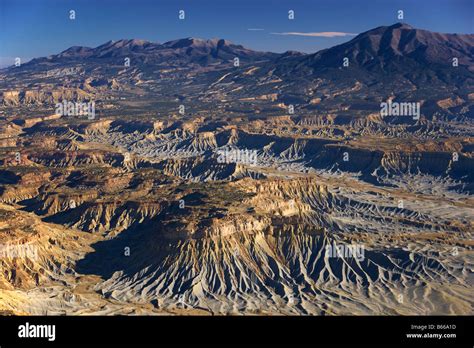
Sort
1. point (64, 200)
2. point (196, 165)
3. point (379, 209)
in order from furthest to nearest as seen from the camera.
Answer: point (196, 165), point (379, 209), point (64, 200)

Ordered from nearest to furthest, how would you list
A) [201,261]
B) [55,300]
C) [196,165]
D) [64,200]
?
[55,300]
[201,261]
[64,200]
[196,165]

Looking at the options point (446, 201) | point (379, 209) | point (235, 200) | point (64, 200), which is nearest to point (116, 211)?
point (64, 200)

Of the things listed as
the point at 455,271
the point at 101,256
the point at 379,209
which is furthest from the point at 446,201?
the point at 101,256

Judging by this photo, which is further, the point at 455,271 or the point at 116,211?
the point at 116,211
